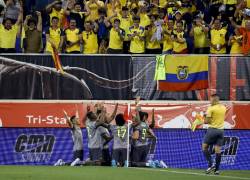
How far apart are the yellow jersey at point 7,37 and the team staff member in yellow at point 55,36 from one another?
1.05 meters

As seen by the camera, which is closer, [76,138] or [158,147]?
[76,138]

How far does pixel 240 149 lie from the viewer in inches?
943

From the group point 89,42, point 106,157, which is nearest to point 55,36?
point 89,42

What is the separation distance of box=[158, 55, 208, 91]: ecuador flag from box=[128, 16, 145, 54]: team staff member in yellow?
1.04m

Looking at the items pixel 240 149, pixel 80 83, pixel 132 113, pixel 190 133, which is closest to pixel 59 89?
pixel 80 83

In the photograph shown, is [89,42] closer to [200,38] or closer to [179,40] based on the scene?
[179,40]

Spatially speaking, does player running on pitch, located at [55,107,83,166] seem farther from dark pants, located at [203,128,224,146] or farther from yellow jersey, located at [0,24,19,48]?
dark pants, located at [203,128,224,146]

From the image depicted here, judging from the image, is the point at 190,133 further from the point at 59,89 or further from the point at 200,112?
the point at 59,89

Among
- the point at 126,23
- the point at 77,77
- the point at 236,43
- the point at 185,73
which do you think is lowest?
the point at 77,77

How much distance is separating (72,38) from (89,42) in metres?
0.55

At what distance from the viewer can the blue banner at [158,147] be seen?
24.0 meters

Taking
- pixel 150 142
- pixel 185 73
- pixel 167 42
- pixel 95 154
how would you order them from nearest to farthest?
pixel 95 154 < pixel 185 73 < pixel 150 142 < pixel 167 42

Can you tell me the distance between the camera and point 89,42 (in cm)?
2473

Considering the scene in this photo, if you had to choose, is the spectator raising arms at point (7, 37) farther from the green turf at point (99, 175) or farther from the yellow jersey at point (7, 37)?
the green turf at point (99, 175)
